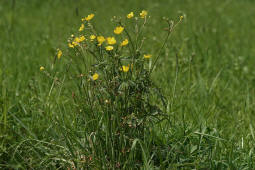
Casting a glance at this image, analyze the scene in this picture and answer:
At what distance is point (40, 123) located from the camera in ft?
7.09

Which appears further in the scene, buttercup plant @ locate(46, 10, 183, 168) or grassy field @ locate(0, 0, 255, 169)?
grassy field @ locate(0, 0, 255, 169)

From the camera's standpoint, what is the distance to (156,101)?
2.10m

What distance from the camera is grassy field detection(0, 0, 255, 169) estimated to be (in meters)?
1.68

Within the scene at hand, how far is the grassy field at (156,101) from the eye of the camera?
1.68 m

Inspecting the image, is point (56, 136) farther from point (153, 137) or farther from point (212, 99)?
point (212, 99)

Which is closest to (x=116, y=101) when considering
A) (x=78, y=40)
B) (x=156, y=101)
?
(x=78, y=40)

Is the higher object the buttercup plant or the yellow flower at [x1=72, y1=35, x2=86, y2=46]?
the yellow flower at [x1=72, y1=35, x2=86, y2=46]

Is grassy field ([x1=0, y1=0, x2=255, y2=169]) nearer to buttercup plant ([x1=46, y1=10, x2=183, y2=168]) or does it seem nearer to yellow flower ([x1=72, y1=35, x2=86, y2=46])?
buttercup plant ([x1=46, y1=10, x2=183, y2=168])

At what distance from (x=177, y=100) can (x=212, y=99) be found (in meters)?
0.40

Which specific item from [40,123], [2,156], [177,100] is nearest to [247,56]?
[177,100]

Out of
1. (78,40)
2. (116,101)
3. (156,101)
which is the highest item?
(78,40)

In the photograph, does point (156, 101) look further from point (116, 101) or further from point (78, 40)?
point (78, 40)

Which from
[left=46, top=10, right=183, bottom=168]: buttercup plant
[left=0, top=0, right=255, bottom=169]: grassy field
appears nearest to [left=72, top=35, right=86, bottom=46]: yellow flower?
[left=46, top=10, right=183, bottom=168]: buttercup plant

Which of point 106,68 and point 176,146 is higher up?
point 106,68
